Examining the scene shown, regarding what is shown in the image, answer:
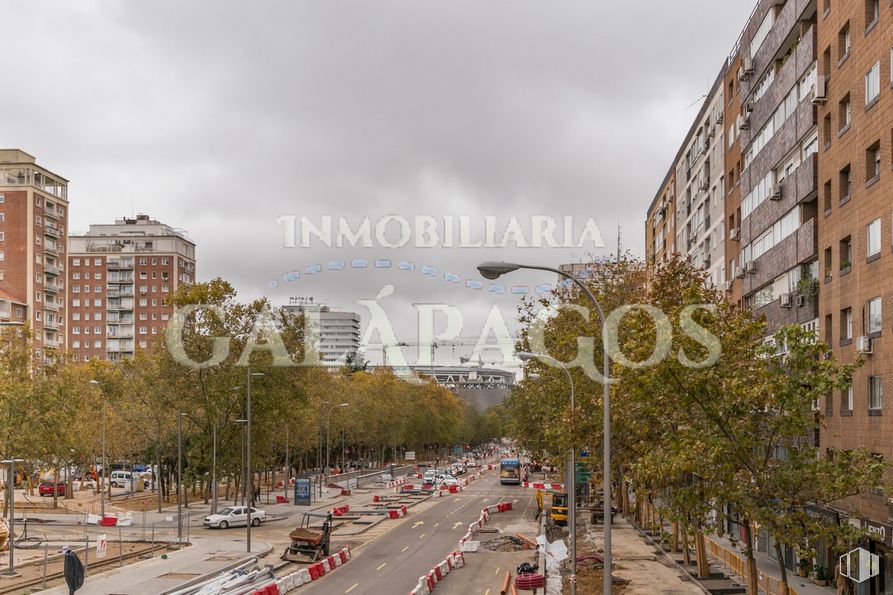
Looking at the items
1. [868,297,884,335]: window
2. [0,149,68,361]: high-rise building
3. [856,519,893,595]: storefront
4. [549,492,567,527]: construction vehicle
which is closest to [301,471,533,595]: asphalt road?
[549,492,567,527]: construction vehicle

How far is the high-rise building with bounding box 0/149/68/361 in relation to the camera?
125562 millimetres

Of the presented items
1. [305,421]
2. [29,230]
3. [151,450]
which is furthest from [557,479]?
[29,230]

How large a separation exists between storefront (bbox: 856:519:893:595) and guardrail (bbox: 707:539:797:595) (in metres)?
2.50

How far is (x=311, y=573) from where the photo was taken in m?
38.7

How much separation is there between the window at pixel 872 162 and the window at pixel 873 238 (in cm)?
152

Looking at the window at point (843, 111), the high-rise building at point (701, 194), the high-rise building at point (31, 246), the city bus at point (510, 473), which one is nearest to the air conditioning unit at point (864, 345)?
the window at point (843, 111)

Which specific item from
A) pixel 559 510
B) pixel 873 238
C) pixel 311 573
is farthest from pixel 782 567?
pixel 559 510

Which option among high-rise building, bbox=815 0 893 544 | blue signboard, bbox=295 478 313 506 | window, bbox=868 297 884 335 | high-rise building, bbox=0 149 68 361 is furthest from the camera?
high-rise building, bbox=0 149 68 361

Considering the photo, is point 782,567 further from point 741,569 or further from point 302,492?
point 302,492

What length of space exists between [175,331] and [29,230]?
2868 inches

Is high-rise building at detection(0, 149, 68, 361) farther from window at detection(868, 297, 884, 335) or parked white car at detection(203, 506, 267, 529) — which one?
window at detection(868, 297, 884, 335)

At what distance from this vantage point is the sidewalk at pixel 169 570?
34969 mm

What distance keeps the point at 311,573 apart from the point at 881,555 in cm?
2111

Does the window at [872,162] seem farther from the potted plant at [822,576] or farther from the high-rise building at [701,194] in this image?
the high-rise building at [701,194]
